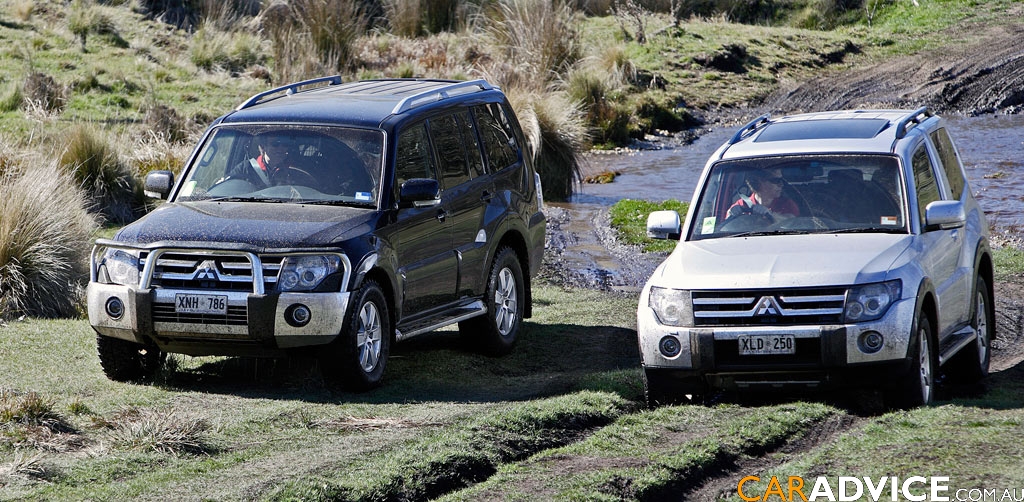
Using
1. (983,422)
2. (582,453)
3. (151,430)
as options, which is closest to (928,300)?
(983,422)

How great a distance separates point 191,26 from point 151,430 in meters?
24.3

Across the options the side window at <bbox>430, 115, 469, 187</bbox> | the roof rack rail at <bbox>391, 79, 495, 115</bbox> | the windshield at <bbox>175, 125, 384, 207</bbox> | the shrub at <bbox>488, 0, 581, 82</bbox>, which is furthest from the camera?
the shrub at <bbox>488, 0, 581, 82</bbox>

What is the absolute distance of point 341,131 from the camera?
9.72 m

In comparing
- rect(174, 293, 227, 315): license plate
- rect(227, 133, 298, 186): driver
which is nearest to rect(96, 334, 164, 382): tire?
rect(174, 293, 227, 315): license plate

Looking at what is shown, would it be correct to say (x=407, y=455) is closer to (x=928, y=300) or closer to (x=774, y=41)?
(x=928, y=300)

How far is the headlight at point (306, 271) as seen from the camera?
28.4ft

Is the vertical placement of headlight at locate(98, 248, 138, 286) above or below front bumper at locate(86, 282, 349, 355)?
above

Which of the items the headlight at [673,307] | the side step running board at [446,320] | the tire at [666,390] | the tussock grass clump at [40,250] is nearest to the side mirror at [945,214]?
the headlight at [673,307]

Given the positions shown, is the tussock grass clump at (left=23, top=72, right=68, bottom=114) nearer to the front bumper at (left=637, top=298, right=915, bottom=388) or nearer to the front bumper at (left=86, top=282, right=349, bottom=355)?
the front bumper at (left=86, top=282, right=349, bottom=355)

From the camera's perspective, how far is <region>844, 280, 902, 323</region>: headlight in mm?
7789

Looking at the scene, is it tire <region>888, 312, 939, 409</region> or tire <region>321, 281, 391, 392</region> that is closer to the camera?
tire <region>888, 312, 939, 409</region>

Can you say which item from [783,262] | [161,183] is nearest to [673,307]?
[783,262]

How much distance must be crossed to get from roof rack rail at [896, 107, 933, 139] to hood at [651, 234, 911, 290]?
3.69ft

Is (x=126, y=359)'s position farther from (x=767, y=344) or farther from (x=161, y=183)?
(x=767, y=344)
